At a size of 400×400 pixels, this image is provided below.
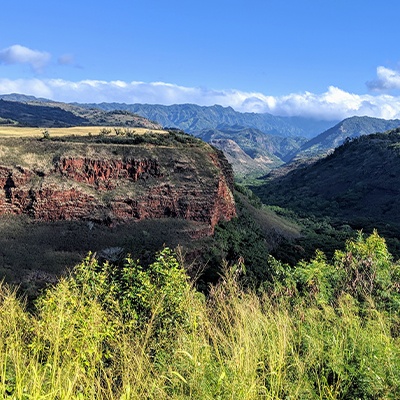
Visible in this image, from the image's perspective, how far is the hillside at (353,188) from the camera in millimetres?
94688

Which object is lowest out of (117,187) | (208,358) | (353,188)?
(353,188)

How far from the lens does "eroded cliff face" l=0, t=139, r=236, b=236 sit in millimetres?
43781

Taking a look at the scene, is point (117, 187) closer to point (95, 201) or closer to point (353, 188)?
point (95, 201)

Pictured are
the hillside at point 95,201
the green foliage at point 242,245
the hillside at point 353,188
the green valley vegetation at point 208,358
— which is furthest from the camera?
the hillside at point 353,188

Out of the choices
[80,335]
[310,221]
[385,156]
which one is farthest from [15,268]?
[385,156]

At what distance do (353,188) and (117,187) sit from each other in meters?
88.7

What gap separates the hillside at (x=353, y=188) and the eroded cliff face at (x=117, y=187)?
1585 inches

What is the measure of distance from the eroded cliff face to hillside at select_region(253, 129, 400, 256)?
40.3m

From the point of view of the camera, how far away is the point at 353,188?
116688mm

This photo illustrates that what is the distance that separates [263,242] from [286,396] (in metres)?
51.3

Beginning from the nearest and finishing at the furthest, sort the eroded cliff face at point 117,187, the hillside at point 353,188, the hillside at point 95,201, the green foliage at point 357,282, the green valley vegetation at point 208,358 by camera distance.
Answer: the green valley vegetation at point 208,358, the green foliage at point 357,282, the hillside at point 95,201, the eroded cliff face at point 117,187, the hillside at point 353,188

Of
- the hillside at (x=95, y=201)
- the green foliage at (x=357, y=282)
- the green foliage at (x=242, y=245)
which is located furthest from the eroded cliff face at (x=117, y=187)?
the green foliage at (x=357, y=282)

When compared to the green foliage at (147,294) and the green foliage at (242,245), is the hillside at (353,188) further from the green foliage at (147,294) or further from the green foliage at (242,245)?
the green foliage at (147,294)

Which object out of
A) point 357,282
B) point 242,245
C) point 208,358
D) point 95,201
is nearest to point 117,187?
point 95,201
